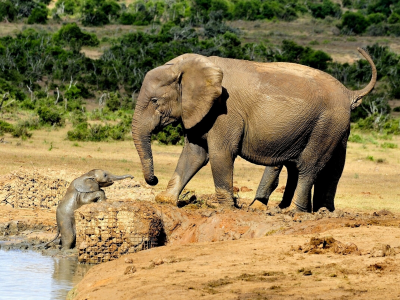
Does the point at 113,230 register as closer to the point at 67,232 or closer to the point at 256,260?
the point at 67,232

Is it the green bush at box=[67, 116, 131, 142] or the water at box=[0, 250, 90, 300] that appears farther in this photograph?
the green bush at box=[67, 116, 131, 142]

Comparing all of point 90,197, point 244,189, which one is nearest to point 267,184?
point 90,197

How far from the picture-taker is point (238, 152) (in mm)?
9711

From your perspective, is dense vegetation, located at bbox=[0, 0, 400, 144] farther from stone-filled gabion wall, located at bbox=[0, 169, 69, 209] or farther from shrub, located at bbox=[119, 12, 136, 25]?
stone-filled gabion wall, located at bbox=[0, 169, 69, 209]

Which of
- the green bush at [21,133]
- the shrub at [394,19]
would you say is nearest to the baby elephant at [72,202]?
the green bush at [21,133]

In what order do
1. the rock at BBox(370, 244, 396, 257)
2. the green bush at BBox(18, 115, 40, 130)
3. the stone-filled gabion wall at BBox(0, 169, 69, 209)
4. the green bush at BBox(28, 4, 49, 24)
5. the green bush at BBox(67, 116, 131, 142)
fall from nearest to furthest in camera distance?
the rock at BBox(370, 244, 396, 257)
the stone-filled gabion wall at BBox(0, 169, 69, 209)
the green bush at BBox(67, 116, 131, 142)
the green bush at BBox(18, 115, 40, 130)
the green bush at BBox(28, 4, 49, 24)

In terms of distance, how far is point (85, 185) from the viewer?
31.1 feet

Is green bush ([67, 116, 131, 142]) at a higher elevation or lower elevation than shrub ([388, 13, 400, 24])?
higher

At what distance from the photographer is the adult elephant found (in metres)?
9.51

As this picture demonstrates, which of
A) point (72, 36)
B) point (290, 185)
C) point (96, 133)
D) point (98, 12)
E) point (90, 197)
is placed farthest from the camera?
point (98, 12)

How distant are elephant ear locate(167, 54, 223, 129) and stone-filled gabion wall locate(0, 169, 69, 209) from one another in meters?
3.46

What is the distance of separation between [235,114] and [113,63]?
85.8 feet

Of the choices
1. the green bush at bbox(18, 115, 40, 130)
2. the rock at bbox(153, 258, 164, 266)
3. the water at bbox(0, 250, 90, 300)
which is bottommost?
the green bush at bbox(18, 115, 40, 130)

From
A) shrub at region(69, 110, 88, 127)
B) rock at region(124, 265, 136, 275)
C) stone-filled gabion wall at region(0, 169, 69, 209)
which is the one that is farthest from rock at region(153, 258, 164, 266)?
shrub at region(69, 110, 88, 127)
